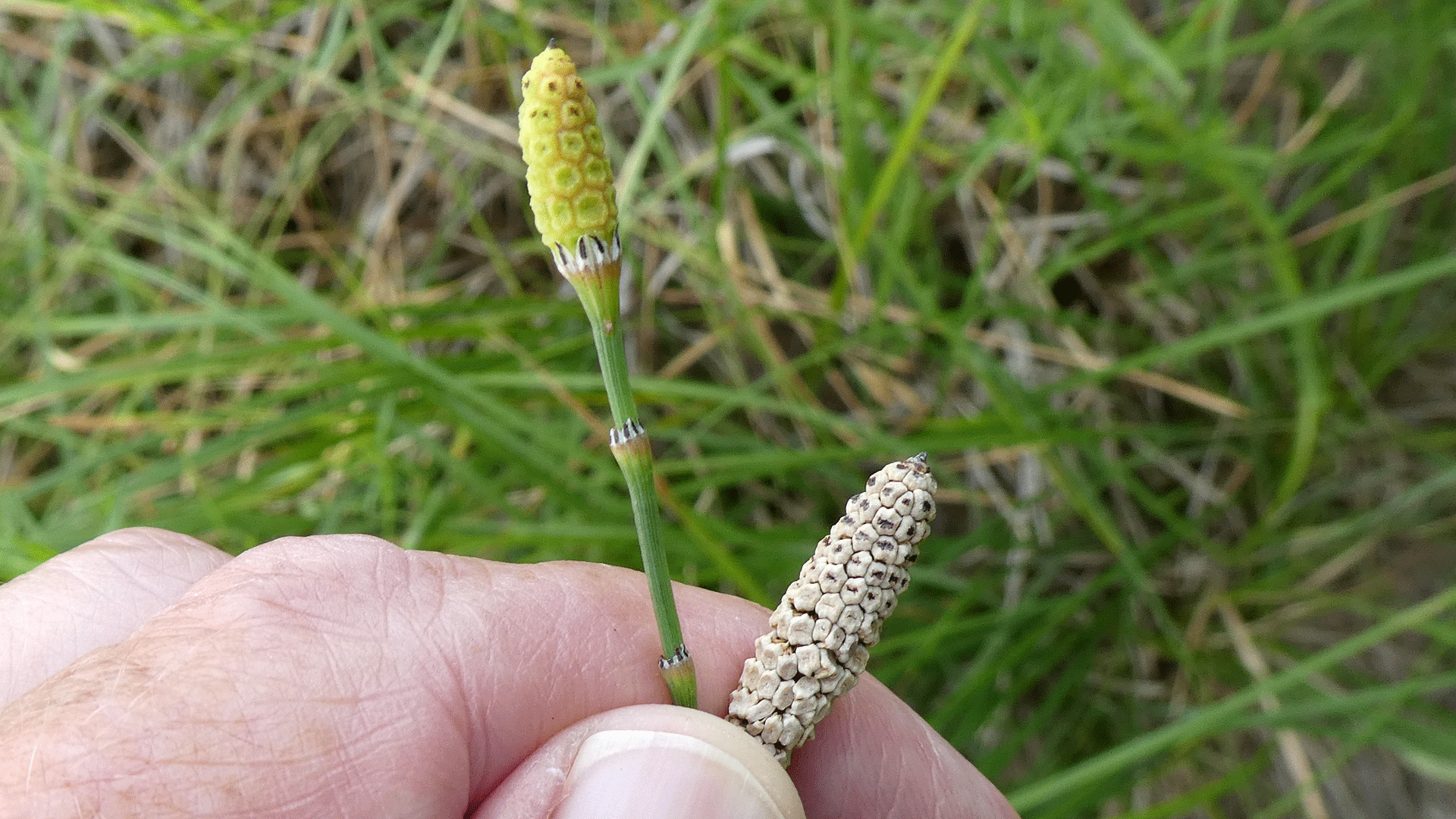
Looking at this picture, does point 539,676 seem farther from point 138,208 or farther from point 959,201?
Result: point 138,208

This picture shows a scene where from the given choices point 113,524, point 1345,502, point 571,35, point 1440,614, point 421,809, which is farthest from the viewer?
point 571,35

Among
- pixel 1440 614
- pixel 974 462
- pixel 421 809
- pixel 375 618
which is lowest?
pixel 1440 614

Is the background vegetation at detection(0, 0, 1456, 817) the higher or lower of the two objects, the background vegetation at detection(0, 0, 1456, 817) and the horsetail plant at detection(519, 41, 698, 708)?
the lower

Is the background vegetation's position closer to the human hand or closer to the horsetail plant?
the human hand

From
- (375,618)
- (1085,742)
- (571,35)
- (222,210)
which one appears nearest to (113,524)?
(375,618)

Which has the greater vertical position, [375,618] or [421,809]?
[375,618]

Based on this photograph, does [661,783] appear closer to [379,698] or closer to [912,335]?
[379,698]

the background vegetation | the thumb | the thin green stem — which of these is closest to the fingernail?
the thumb
